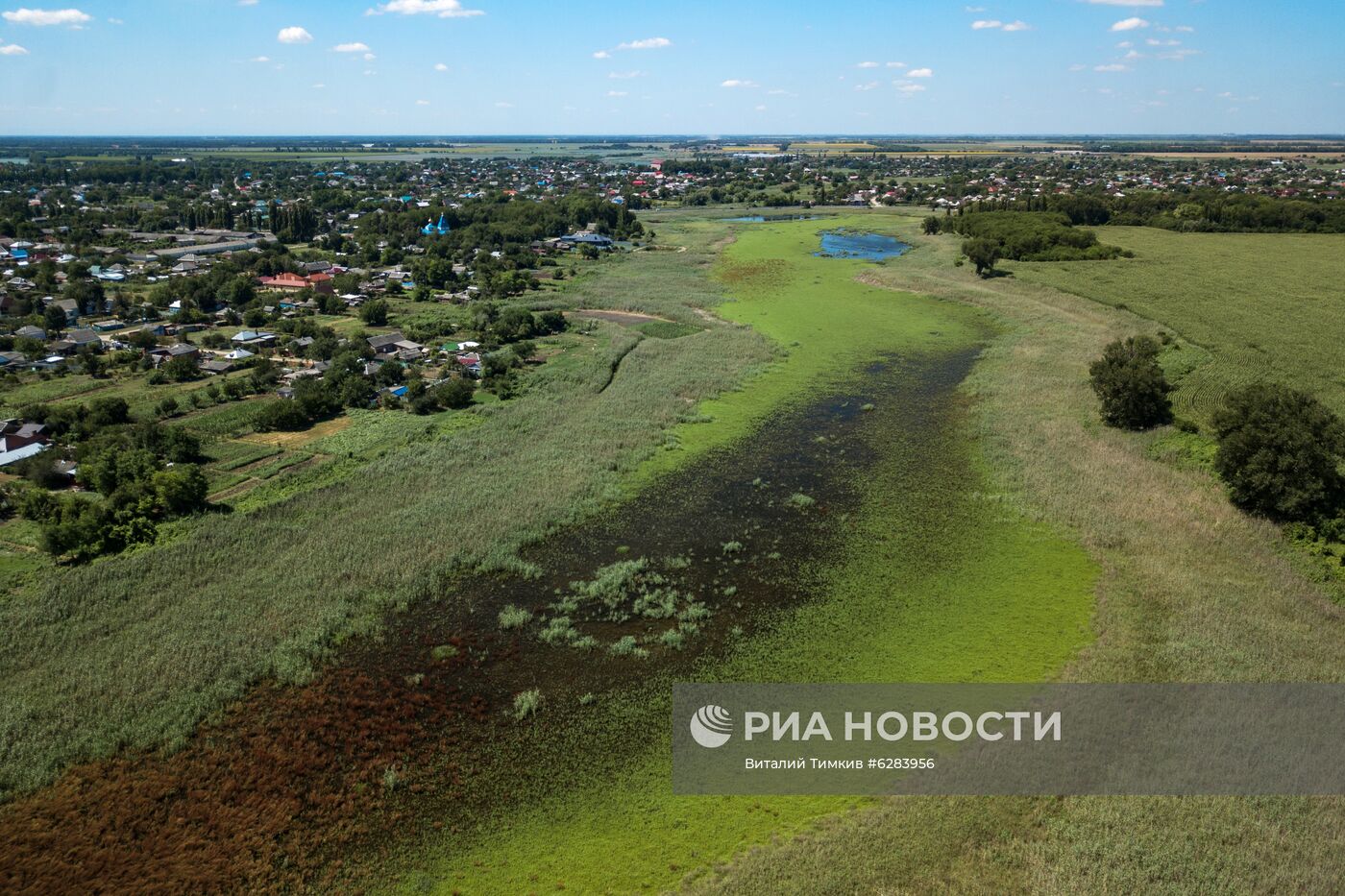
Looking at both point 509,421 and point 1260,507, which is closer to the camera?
point 1260,507

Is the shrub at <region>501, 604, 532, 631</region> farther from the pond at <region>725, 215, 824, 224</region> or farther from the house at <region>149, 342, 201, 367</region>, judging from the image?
the pond at <region>725, 215, 824, 224</region>

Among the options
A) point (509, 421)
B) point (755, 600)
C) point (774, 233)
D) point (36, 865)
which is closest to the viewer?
point (36, 865)

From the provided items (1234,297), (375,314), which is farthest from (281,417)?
(1234,297)

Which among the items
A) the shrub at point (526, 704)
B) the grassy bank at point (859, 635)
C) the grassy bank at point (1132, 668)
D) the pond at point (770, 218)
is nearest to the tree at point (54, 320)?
the grassy bank at point (859, 635)

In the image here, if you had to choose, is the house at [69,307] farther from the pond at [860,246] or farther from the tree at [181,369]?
the pond at [860,246]

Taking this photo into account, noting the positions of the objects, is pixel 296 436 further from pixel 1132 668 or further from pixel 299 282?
pixel 299 282

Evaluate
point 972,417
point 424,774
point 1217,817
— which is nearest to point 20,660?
point 424,774

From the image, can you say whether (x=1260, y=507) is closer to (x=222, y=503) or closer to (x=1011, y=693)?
(x=1011, y=693)
